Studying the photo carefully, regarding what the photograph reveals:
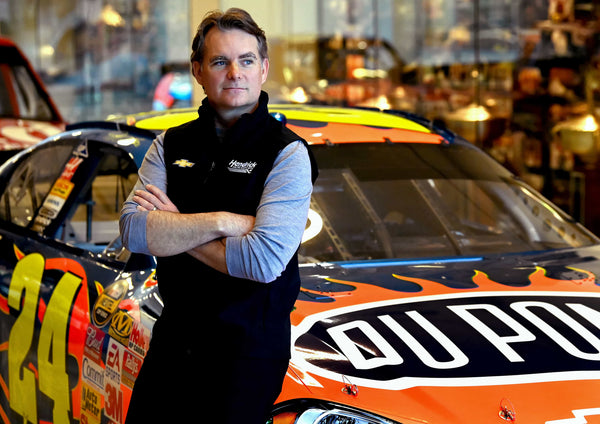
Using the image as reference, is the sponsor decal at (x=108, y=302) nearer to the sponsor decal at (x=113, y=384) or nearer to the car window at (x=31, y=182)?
the sponsor decal at (x=113, y=384)

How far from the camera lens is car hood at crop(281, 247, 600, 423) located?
244 centimetres

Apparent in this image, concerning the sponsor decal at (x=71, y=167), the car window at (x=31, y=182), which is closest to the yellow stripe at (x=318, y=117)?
the sponsor decal at (x=71, y=167)

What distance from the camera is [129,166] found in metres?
4.43

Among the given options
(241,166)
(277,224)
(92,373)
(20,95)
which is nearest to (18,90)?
(20,95)

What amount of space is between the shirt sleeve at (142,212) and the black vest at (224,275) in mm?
53

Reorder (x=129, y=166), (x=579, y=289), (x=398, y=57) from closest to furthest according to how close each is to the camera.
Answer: (x=579, y=289)
(x=129, y=166)
(x=398, y=57)

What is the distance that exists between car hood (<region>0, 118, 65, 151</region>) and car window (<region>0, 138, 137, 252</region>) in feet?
10.4

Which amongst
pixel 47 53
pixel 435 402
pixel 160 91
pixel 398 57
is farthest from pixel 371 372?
pixel 47 53

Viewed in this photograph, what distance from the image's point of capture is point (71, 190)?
405 centimetres

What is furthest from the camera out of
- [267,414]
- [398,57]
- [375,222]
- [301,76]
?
[301,76]

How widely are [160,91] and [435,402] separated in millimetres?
14072

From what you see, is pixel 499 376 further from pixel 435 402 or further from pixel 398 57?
pixel 398 57

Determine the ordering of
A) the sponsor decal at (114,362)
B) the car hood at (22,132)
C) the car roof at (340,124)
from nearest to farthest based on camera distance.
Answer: the sponsor decal at (114,362) → the car roof at (340,124) → the car hood at (22,132)

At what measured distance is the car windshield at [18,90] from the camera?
9453mm
